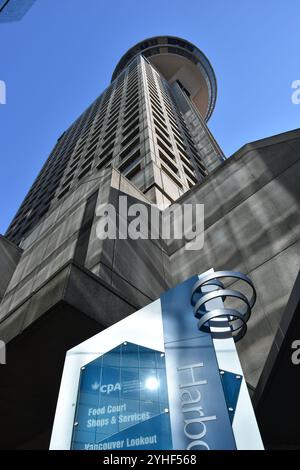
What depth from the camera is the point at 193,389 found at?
3979 millimetres

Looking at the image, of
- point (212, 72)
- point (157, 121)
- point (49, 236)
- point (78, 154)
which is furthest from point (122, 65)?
point (49, 236)

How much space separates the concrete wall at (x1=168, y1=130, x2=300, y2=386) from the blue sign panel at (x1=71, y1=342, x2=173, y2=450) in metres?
4.35

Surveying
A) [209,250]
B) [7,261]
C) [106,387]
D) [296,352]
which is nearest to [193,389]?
[106,387]

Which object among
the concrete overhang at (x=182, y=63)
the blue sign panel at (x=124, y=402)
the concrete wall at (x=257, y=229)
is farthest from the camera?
the concrete overhang at (x=182, y=63)

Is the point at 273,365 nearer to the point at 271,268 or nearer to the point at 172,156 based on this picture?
the point at 271,268

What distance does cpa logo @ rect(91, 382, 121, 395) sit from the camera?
456cm

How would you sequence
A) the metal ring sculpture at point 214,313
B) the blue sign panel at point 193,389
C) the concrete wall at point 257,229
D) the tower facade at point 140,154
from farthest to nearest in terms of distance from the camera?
the tower facade at point 140,154 < the concrete wall at point 257,229 < the metal ring sculpture at point 214,313 < the blue sign panel at point 193,389

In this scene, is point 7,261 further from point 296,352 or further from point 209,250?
point 296,352

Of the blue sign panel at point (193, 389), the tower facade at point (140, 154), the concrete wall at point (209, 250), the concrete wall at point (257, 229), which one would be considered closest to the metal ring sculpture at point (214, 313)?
the blue sign panel at point (193, 389)

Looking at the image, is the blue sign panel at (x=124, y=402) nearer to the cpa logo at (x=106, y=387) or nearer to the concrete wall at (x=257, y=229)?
the cpa logo at (x=106, y=387)

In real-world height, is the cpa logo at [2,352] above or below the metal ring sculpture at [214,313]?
above

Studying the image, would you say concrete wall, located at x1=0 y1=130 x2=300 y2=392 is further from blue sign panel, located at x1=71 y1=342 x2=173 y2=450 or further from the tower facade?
the tower facade

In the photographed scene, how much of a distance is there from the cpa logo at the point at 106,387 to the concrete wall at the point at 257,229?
455cm

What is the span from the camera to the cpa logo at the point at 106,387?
15.0 feet
